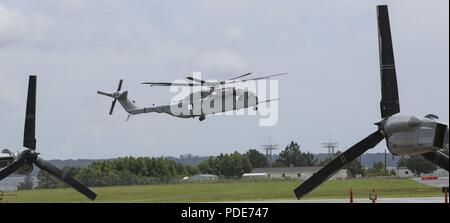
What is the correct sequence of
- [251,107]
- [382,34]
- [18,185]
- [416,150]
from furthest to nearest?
[18,185] → [251,107] → [382,34] → [416,150]

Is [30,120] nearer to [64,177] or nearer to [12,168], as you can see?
[12,168]

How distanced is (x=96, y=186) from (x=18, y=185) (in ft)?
30.8

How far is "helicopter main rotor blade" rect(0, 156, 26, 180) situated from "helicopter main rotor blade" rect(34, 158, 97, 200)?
3.33ft

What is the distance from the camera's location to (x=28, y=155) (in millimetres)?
46062

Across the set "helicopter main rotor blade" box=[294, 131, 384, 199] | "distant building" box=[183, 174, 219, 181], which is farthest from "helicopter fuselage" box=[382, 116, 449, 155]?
"distant building" box=[183, 174, 219, 181]

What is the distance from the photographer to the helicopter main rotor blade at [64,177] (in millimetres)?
44469

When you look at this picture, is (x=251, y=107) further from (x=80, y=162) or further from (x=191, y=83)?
(x=80, y=162)

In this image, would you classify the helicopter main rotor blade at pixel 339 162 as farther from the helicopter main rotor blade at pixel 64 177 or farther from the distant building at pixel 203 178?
the distant building at pixel 203 178

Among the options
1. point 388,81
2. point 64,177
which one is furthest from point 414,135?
point 64,177

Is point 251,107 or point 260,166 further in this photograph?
point 260,166
